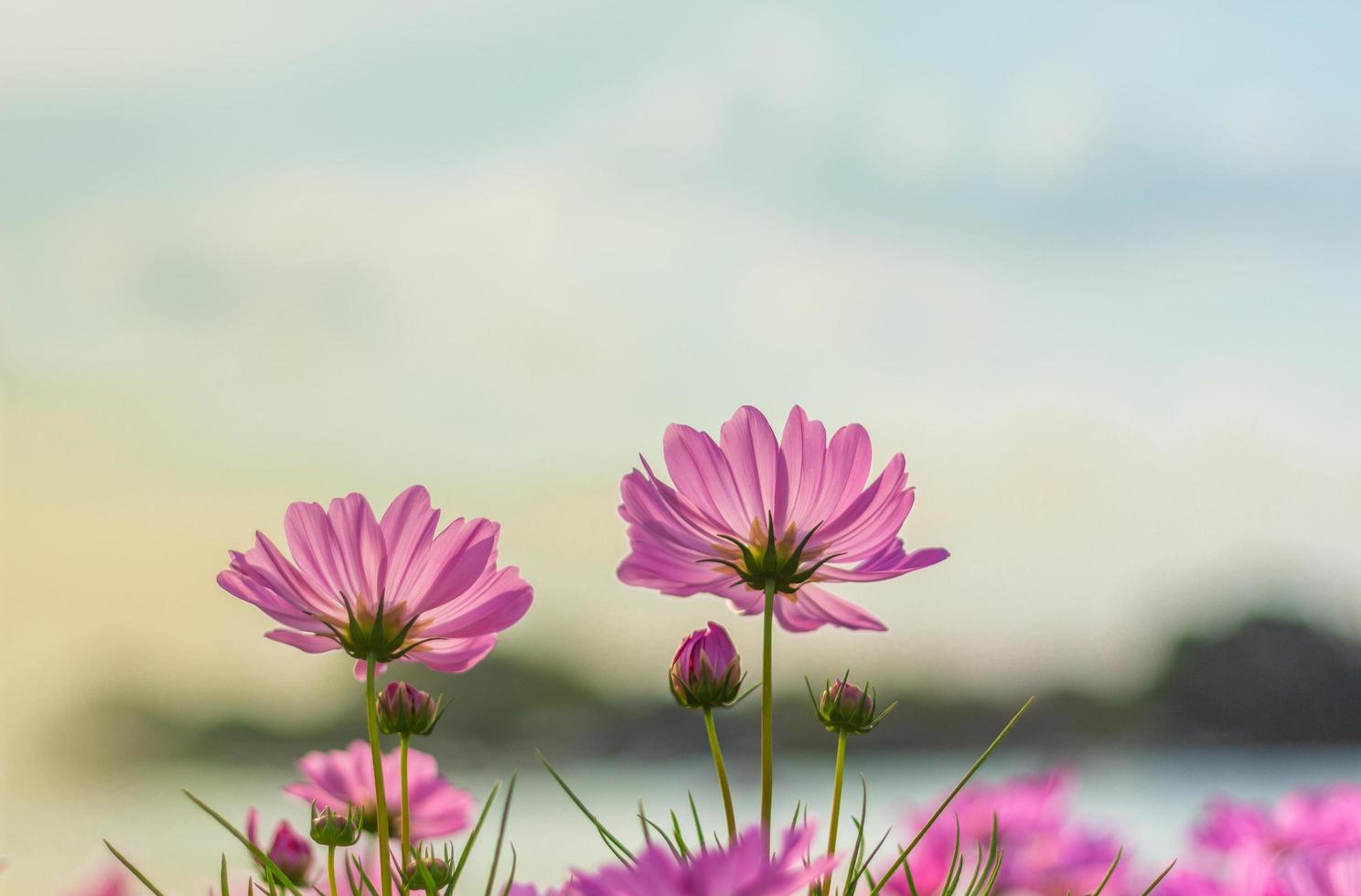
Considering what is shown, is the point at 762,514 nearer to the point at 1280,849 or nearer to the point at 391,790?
the point at 391,790

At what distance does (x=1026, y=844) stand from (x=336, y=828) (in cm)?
36

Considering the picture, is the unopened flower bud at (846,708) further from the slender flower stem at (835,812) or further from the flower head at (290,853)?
the flower head at (290,853)

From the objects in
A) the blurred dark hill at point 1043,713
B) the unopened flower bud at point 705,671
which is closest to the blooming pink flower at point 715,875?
the unopened flower bud at point 705,671

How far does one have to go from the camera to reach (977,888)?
1.69 feet

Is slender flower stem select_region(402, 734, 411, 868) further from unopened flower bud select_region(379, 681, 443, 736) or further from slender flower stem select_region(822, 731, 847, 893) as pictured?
slender flower stem select_region(822, 731, 847, 893)

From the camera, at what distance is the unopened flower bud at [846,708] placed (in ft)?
1.77

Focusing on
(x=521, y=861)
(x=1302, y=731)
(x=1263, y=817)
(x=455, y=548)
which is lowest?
(x=1302, y=731)

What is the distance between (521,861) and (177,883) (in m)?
2.07

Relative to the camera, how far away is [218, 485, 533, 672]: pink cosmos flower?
0.49 m

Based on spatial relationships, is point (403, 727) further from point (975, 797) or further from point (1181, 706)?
point (1181, 706)

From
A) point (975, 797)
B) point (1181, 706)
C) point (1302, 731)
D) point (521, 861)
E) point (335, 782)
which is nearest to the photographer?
point (335, 782)

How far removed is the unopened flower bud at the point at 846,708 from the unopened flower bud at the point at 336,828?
0.20 meters

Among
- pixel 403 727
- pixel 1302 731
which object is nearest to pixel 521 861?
pixel 403 727

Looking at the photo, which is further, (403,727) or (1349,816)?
(1349,816)
